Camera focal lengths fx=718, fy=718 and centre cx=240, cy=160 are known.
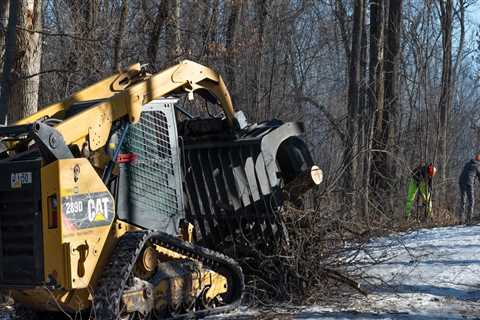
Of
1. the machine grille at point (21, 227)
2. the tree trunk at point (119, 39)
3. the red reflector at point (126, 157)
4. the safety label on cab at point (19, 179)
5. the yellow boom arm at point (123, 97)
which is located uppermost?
the tree trunk at point (119, 39)

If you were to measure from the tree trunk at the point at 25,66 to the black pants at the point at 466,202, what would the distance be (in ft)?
35.6

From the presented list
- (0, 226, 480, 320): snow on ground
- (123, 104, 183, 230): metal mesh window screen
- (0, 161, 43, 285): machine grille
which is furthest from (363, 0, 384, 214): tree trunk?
(0, 161, 43, 285): machine grille

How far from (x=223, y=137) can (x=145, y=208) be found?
5.23 ft

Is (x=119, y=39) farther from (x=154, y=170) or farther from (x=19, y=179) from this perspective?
(x=19, y=179)

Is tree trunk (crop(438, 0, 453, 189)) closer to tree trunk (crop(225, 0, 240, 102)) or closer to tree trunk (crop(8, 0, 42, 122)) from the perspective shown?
tree trunk (crop(225, 0, 240, 102))

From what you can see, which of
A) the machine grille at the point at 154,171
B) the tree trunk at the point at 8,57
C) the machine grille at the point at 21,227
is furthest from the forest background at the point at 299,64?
the machine grille at the point at 21,227

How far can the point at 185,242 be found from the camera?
7211 millimetres

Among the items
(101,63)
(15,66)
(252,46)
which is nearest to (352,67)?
(252,46)

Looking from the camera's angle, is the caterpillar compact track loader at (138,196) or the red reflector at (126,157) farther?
the red reflector at (126,157)

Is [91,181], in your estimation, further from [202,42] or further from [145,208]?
[202,42]

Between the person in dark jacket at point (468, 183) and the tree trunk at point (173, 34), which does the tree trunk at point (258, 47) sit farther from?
the person in dark jacket at point (468, 183)

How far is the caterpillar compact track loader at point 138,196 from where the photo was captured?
239 inches

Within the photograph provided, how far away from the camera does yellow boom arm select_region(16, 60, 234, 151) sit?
641 cm

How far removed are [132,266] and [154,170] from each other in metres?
1.34
